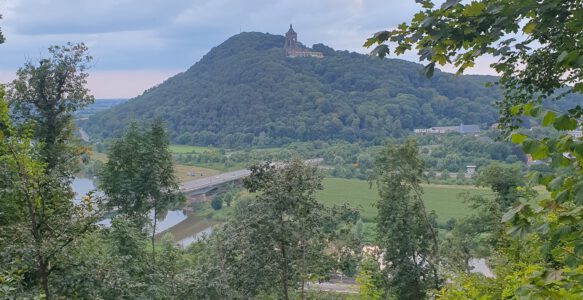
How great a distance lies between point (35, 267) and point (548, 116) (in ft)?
15.9

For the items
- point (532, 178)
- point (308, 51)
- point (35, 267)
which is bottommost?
point (35, 267)

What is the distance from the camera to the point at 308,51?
9950 centimetres

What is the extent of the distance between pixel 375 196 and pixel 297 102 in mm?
41925

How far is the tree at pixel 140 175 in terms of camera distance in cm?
1237

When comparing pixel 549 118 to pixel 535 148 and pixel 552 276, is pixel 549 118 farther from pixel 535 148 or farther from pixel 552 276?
pixel 552 276

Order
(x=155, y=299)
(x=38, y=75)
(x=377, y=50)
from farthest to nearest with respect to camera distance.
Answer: (x=38, y=75) → (x=155, y=299) → (x=377, y=50)

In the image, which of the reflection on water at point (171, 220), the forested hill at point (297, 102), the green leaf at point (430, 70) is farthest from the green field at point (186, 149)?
the green leaf at point (430, 70)

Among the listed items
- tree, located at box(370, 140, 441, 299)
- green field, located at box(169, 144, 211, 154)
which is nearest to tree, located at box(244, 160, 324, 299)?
tree, located at box(370, 140, 441, 299)

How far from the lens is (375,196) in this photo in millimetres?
36938

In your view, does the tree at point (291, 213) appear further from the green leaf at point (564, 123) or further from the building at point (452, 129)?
the building at point (452, 129)

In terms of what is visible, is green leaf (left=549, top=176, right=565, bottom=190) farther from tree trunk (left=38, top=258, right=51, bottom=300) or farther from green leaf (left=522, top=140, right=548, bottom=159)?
tree trunk (left=38, top=258, right=51, bottom=300)

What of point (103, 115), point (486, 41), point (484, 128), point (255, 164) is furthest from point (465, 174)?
point (103, 115)

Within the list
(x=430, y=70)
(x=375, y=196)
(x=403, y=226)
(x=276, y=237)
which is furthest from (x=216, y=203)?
(x=430, y=70)

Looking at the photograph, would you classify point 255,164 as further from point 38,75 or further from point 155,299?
point 38,75
